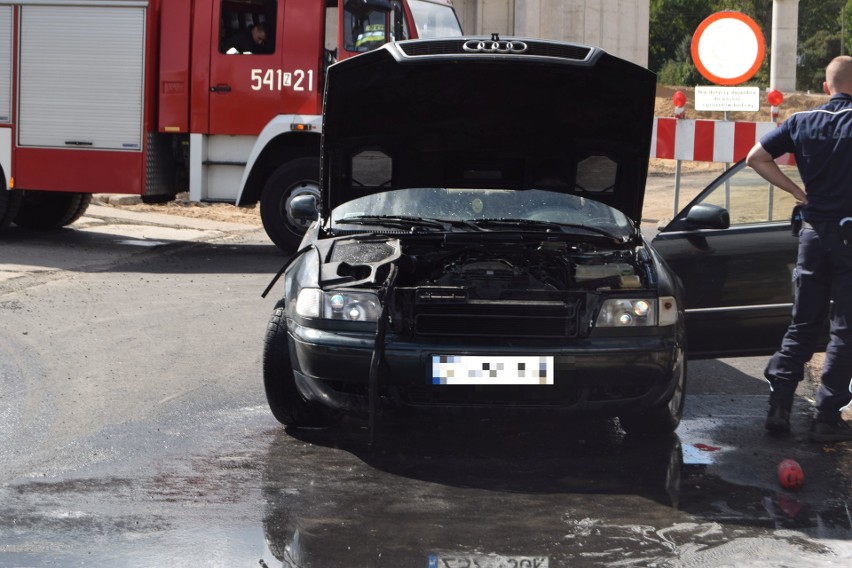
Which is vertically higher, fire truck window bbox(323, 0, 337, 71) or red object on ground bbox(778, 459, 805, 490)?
fire truck window bbox(323, 0, 337, 71)

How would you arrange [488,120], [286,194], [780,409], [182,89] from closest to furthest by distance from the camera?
1. [780,409]
2. [488,120]
3. [286,194]
4. [182,89]

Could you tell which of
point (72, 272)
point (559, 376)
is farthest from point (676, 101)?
point (559, 376)

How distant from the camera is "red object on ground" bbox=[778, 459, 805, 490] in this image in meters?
5.29

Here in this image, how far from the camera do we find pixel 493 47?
249 inches

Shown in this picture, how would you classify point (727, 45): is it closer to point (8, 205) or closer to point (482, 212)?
point (482, 212)

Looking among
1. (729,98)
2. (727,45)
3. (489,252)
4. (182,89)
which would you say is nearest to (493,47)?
(489,252)

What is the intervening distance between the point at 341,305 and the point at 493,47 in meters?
1.61

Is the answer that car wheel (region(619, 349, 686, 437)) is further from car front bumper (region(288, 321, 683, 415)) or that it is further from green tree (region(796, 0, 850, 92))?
green tree (region(796, 0, 850, 92))

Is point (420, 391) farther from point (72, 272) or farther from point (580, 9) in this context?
point (580, 9)

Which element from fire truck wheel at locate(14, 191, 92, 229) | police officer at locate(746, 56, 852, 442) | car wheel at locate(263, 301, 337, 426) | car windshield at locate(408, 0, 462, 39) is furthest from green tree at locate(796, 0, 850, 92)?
car wheel at locate(263, 301, 337, 426)

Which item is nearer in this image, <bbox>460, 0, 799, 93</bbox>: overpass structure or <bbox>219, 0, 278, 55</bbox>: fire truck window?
<bbox>219, 0, 278, 55</bbox>: fire truck window

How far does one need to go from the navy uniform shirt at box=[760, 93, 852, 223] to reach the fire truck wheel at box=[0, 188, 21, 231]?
1045cm

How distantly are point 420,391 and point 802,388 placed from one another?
2.97 metres

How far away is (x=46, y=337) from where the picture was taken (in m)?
8.76
